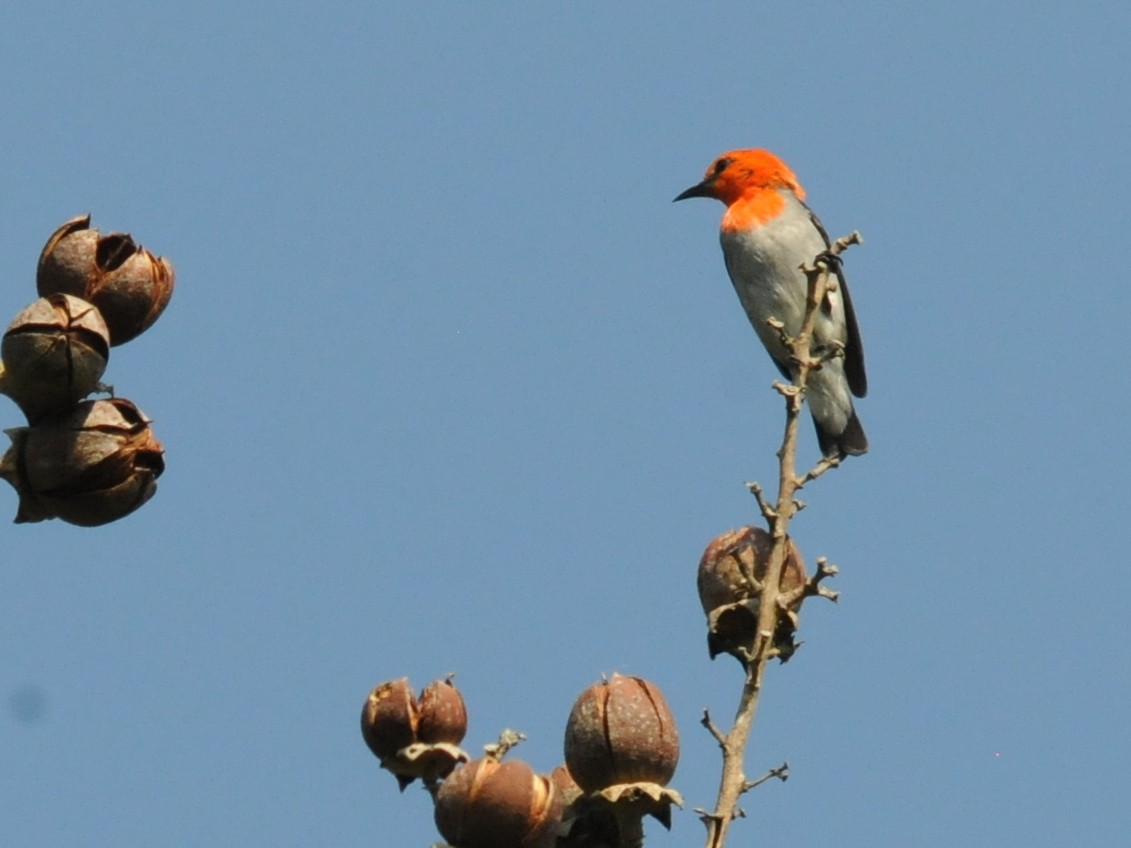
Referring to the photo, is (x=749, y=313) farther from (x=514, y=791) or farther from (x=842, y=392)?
(x=514, y=791)

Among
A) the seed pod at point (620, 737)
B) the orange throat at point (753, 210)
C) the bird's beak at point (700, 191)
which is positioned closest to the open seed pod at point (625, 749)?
the seed pod at point (620, 737)

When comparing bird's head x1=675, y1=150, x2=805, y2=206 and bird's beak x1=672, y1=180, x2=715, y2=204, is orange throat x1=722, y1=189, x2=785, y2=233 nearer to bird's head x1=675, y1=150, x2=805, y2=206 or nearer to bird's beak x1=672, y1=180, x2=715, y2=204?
bird's head x1=675, y1=150, x2=805, y2=206

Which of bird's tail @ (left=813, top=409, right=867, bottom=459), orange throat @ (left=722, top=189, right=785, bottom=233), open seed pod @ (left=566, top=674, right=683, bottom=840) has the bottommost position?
open seed pod @ (left=566, top=674, right=683, bottom=840)

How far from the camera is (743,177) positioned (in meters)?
9.32

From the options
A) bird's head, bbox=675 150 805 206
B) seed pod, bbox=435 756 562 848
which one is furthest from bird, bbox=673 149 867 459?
seed pod, bbox=435 756 562 848

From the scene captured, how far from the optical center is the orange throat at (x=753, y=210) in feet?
27.9

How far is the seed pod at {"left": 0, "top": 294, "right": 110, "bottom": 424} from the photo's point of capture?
2529mm

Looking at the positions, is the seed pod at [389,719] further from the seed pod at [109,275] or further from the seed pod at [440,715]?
the seed pod at [109,275]

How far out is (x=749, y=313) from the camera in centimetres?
853

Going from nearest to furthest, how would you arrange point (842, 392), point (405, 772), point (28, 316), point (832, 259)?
1. point (28, 316)
2. point (405, 772)
3. point (832, 259)
4. point (842, 392)

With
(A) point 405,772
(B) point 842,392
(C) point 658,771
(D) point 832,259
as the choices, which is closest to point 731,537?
(C) point 658,771

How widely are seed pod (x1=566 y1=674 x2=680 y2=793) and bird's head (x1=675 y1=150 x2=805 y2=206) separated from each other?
20.9ft

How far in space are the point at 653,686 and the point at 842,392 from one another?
5.27 metres

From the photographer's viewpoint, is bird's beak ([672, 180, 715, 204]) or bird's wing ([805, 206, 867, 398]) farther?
bird's beak ([672, 180, 715, 204])
